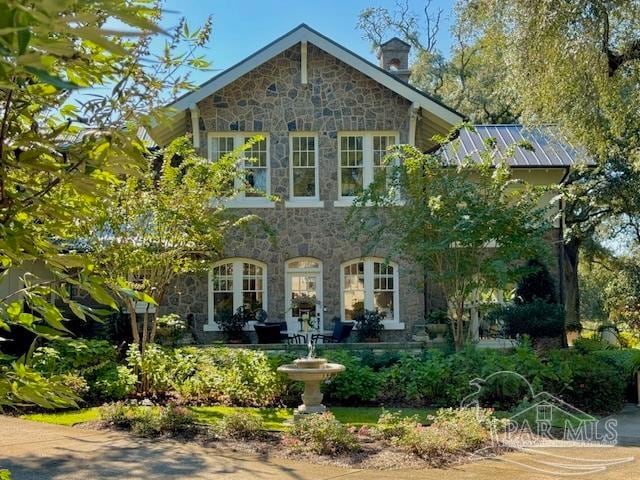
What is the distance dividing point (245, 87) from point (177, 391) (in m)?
9.24

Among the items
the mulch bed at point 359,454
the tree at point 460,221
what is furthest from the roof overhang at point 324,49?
the mulch bed at point 359,454

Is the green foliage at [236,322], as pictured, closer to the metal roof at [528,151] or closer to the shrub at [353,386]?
the shrub at [353,386]

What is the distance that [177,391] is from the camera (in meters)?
11.8

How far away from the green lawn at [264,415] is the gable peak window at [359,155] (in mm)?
8068

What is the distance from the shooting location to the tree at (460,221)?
1181cm

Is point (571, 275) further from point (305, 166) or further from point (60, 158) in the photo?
point (60, 158)

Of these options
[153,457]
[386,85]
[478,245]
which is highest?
[386,85]

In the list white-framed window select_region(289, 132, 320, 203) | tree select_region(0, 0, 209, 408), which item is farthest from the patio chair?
tree select_region(0, 0, 209, 408)

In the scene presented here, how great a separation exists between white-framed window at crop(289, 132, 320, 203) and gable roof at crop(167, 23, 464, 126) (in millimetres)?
2119

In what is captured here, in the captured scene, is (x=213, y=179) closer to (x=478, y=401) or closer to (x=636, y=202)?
(x=478, y=401)

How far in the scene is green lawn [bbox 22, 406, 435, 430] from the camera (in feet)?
33.0

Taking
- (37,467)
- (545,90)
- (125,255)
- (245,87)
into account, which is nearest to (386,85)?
(245,87)

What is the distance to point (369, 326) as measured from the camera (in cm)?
1695

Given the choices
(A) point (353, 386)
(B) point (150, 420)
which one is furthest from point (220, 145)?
(B) point (150, 420)
